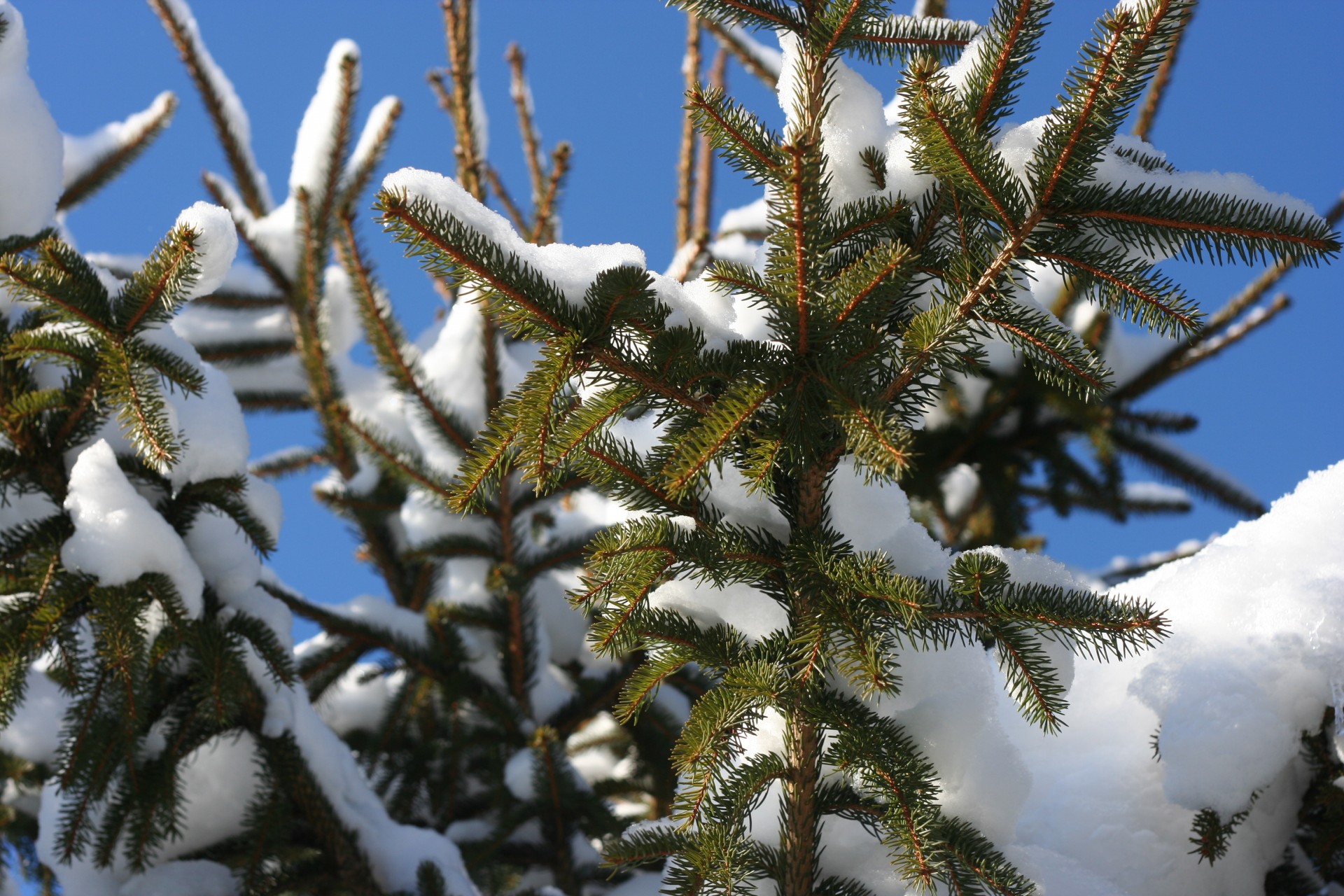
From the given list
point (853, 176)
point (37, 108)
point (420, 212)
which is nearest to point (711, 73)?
point (37, 108)

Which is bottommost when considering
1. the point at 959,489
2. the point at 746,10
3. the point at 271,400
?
the point at 746,10

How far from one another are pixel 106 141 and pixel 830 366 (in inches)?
161

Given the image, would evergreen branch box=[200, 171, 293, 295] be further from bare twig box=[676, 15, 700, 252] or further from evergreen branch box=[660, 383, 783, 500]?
evergreen branch box=[660, 383, 783, 500]

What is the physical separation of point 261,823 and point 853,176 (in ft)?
6.60

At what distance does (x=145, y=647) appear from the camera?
6.84ft

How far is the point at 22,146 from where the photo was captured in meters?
2.44

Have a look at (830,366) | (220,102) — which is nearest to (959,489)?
(220,102)

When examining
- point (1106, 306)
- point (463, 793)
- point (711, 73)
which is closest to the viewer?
point (1106, 306)

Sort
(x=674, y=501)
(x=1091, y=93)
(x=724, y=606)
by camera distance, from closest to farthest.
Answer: (x=1091, y=93) < (x=674, y=501) < (x=724, y=606)

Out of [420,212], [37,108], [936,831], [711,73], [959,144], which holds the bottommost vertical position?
[936,831]

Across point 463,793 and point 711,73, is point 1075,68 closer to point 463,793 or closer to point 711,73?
point 463,793

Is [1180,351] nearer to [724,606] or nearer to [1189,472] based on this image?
[1189,472]

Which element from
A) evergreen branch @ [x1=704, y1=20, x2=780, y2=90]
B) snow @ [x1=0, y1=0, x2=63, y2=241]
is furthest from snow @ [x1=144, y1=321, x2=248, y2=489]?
evergreen branch @ [x1=704, y1=20, x2=780, y2=90]

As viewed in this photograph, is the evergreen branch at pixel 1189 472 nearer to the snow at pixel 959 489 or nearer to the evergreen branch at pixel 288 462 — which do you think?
the snow at pixel 959 489
